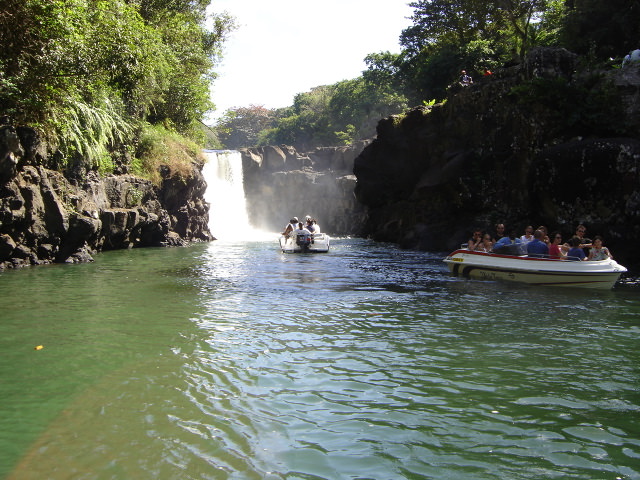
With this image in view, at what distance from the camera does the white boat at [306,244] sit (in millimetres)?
23594

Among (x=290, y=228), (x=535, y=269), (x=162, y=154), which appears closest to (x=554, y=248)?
(x=535, y=269)

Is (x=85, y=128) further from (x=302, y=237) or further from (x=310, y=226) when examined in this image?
(x=310, y=226)

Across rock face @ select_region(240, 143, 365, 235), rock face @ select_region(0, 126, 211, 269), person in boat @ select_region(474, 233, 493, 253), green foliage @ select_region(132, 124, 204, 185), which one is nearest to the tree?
rock face @ select_region(240, 143, 365, 235)

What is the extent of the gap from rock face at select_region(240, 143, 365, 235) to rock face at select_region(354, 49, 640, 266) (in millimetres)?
20526

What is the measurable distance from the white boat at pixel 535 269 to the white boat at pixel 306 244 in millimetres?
8163

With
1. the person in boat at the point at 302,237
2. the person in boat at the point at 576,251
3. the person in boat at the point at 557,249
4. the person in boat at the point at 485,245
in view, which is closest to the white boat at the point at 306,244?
the person in boat at the point at 302,237

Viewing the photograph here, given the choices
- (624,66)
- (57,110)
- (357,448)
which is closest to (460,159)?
(624,66)

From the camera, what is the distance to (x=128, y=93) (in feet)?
81.1

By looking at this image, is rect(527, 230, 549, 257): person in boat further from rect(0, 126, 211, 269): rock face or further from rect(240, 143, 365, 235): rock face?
rect(240, 143, 365, 235): rock face

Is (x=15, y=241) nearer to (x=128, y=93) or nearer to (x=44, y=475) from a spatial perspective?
(x=128, y=93)

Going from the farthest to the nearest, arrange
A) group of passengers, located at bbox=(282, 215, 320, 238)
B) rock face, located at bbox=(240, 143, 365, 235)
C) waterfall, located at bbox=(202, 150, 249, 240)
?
rock face, located at bbox=(240, 143, 365, 235), waterfall, located at bbox=(202, 150, 249, 240), group of passengers, located at bbox=(282, 215, 320, 238)

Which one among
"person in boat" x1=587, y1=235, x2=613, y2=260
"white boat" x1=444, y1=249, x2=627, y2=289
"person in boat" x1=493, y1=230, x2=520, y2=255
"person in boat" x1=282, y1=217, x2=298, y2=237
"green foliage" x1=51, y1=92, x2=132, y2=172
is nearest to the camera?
"white boat" x1=444, y1=249, x2=627, y2=289

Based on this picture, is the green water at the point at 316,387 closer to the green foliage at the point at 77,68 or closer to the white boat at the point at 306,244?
the green foliage at the point at 77,68

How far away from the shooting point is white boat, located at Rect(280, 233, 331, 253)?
23594 mm
